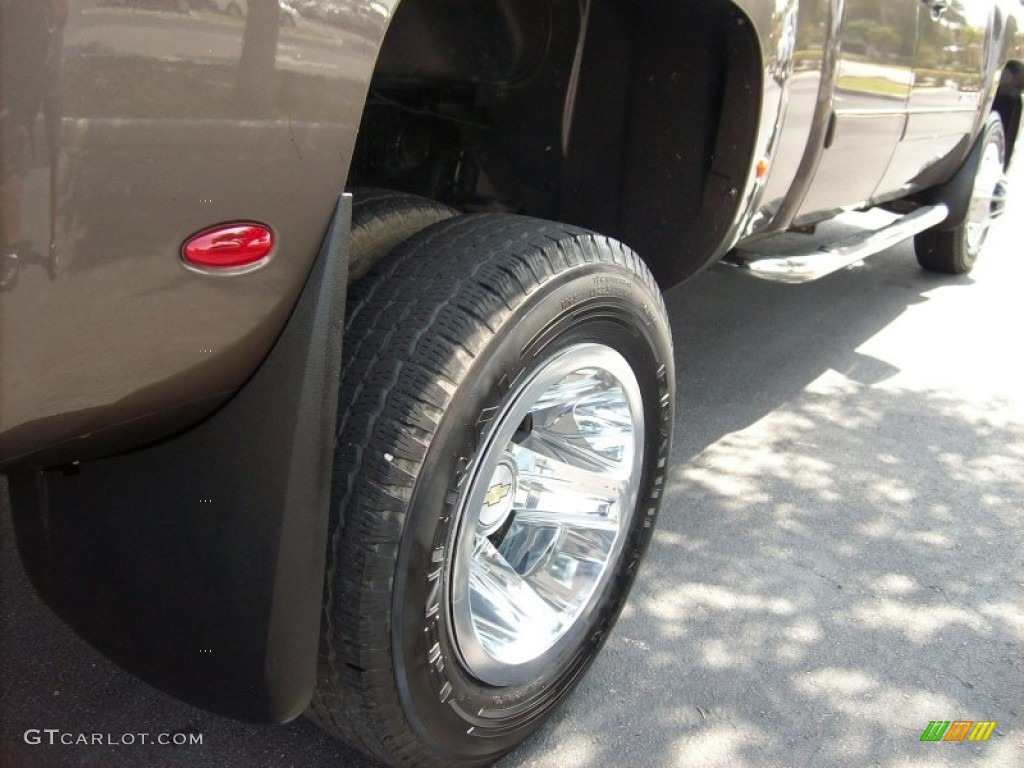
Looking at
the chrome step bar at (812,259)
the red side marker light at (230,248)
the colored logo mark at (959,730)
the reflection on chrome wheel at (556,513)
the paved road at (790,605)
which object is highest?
the red side marker light at (230,248)

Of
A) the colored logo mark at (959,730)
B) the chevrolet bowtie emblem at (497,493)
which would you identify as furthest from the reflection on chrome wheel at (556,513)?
the colored logo mark at (959,730)

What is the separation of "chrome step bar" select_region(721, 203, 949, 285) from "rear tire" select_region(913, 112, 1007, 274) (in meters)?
1.62

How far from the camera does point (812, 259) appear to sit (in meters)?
2.96

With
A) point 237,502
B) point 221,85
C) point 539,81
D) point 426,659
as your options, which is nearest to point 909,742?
point 426,659

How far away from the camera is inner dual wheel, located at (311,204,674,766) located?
1.51 metres

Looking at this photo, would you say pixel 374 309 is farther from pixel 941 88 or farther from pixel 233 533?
pixel 941 88

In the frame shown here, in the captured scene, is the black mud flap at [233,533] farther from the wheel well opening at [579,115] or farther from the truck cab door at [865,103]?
the truck cab door at [865,103]

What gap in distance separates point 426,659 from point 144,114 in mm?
993

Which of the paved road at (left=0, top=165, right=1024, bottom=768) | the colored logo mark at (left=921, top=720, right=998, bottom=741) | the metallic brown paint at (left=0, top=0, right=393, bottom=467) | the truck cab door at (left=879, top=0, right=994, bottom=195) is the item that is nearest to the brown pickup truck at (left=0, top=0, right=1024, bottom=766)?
the metallic brown paint at (left=0, top=0, right=393, bottom=467)

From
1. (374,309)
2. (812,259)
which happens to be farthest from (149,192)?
(812,259)

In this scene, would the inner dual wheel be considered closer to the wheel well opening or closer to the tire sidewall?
the tire sidewall

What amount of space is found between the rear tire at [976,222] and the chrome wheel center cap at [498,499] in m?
3.89

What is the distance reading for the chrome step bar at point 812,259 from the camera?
281cm

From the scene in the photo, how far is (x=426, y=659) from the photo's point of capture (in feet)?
5.33
